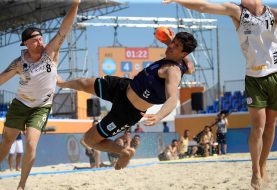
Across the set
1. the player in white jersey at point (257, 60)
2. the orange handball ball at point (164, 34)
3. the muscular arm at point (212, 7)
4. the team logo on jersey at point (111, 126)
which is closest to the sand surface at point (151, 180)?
the player in white jersey at point (257, 60)

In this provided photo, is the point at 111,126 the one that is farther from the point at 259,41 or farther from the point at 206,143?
the point at 206,143

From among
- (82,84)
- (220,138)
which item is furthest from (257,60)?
(220,138)

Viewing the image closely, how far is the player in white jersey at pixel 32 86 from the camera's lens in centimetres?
623

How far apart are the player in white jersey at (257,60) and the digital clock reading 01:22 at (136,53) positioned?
25.6 meters

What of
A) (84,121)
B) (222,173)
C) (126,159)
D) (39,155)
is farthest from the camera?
(84,121)

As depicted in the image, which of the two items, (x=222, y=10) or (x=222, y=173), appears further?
(x=222, y=173)

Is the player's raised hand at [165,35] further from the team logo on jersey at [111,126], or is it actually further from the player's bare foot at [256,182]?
the player's bare foot at [256,182]

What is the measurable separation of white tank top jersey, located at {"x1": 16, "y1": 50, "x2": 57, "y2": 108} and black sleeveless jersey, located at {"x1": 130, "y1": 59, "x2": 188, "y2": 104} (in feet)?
3.35

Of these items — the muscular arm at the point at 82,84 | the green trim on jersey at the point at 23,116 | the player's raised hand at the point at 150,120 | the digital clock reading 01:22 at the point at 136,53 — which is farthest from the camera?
the digital clock reading 01:22 at the point at 136,53

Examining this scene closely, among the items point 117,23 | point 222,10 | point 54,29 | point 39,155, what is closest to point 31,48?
point 222,10

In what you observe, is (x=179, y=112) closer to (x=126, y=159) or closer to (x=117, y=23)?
(x=117, y=23)

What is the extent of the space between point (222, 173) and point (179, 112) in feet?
61.3

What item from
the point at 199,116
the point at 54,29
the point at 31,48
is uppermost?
the point at 54,29

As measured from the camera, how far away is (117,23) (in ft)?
91.9
